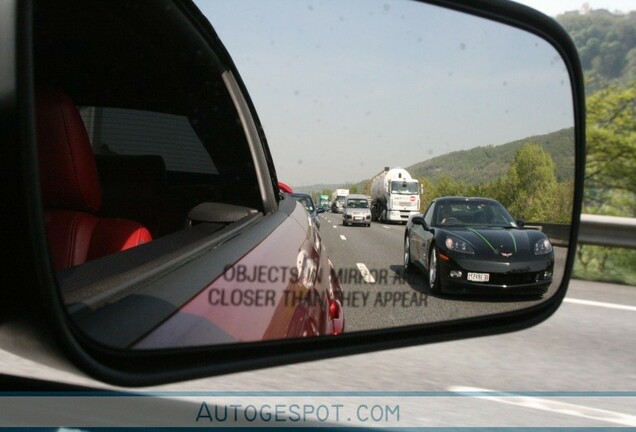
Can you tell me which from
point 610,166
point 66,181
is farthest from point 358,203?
point 610,166

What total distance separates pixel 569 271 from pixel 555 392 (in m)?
2.62

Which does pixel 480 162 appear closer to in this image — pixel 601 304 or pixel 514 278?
pixel 514 278

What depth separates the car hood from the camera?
1.79 m

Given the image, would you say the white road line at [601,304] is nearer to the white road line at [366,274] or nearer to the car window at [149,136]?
the car window at [149,136]

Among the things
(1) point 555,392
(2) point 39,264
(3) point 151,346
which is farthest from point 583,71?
(1) point 555,392

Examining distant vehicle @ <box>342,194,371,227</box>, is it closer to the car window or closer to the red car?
the red car

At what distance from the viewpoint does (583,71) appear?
219cm

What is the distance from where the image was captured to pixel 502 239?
1.80 m

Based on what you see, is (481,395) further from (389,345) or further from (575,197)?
(389,345)

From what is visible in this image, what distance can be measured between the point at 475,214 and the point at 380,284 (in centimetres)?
47

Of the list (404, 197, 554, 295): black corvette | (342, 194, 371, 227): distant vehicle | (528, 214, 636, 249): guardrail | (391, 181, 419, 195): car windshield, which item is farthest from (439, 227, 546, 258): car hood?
(528, 214, 636, 249): guardrail

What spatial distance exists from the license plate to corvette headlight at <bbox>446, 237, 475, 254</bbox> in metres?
0.07

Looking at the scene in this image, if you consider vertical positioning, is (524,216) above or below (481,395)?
above

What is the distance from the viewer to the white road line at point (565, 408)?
13.3 ft
